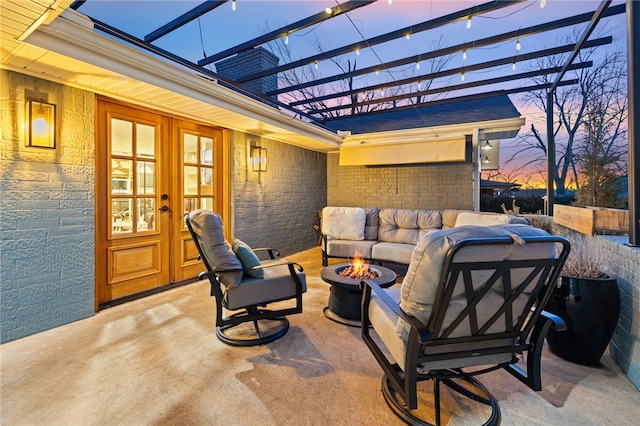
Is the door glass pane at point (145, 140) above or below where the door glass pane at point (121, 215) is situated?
above

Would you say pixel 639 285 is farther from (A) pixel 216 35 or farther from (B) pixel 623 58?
(B) pixel 623 58

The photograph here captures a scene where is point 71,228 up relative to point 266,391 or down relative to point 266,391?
up

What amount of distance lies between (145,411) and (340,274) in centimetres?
196

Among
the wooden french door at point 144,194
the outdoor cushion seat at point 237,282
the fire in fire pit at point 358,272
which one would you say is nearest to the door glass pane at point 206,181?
the wooden french door at point 144,194

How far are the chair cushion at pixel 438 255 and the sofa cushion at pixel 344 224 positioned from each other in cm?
378

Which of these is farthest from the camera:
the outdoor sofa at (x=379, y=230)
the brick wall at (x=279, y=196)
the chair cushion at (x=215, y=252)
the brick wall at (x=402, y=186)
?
the brick wall at (x=402, y=186)

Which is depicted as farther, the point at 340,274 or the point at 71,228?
the point at 340,274

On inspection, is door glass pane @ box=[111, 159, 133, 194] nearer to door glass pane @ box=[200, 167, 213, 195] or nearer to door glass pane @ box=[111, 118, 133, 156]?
door glass pane @ box=[111, 118, 133, 156]

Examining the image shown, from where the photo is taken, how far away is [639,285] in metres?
1.96

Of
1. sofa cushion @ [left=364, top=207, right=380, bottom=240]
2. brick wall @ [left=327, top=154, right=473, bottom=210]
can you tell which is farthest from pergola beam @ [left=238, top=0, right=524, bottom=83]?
brick wall @ [left=327, top=154, right=473, bottom=210]

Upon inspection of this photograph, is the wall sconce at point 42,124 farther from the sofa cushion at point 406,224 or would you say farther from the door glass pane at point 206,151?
the sofa cushion at point 406,224

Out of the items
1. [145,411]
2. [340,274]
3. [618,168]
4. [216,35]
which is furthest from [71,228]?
[618,168]

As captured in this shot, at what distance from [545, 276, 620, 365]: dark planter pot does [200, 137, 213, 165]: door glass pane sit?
4541mm

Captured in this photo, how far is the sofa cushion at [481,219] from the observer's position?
12.9ft
